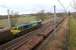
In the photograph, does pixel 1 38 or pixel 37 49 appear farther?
pixel 1 38

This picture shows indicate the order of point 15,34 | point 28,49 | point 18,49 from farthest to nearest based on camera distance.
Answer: point 15,34 < point 18,49 < point 28,49

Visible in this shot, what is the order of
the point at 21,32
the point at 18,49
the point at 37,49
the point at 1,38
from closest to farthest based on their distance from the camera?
the point at 18,49, the point at 37,49, the point at 1,38, the point at 21,32

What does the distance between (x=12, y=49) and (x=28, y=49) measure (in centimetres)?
121

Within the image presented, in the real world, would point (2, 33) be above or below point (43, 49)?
above

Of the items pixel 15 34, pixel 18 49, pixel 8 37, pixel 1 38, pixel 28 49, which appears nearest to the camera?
pixel 28 49

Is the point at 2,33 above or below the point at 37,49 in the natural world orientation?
above

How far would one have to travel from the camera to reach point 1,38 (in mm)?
13109

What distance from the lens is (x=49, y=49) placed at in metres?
10.9

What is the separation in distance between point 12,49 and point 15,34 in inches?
226

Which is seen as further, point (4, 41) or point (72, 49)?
point (4, 41)

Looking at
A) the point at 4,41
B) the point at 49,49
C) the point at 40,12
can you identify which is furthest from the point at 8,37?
the point at 40,12

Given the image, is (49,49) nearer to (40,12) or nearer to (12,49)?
(12,49)

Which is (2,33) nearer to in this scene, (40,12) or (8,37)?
(8,37)

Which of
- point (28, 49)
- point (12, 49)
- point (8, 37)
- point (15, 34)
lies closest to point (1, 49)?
point (12, 49)
